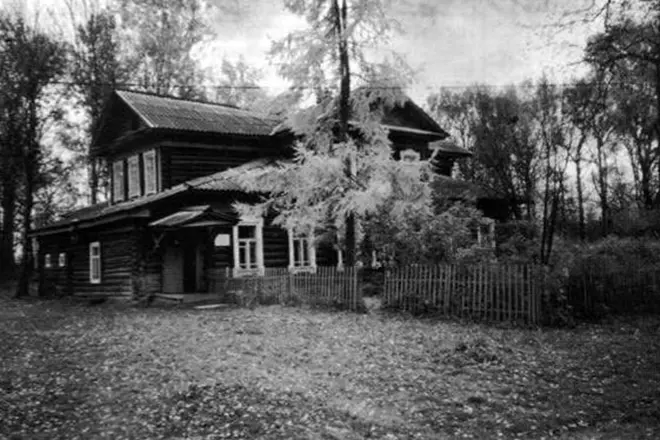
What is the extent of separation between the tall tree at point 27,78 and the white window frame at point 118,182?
3.66 meters

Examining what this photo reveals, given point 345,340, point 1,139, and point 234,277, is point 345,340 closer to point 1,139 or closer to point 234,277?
point 234,277

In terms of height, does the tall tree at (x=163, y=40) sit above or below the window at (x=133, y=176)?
above

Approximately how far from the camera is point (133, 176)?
2858cm

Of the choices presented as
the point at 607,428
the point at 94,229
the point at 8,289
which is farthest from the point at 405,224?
the point at 8,289

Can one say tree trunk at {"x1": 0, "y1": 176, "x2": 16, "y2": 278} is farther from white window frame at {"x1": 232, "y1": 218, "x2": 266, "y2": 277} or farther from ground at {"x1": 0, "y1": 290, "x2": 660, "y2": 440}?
ground at {"x1": 0, "y1": 290, "x2": 660, "y2": 440}

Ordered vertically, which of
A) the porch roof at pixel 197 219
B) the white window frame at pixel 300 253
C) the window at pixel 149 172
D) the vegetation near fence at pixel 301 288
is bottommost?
the vegetation near fence at pixel 301 288

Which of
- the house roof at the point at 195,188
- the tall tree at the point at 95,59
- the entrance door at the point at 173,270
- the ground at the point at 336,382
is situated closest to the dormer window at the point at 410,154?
the house roof at the point at 195,188

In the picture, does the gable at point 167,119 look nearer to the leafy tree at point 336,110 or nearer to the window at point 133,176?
the window at point 133,176

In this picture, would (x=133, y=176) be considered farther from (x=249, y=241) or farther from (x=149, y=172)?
(x=249, y=241)

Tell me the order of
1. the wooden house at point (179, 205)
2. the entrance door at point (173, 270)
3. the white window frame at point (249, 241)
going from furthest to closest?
the entrance door at point (173, 270) → the wooden house at point (179, 205) → the white window frame at point (249, 241)

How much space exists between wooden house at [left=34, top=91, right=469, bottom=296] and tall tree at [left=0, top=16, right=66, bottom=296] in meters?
2.76

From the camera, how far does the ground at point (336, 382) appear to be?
291 inches

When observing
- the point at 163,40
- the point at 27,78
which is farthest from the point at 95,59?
the point at 27,78

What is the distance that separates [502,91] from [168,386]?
41.6 metres
